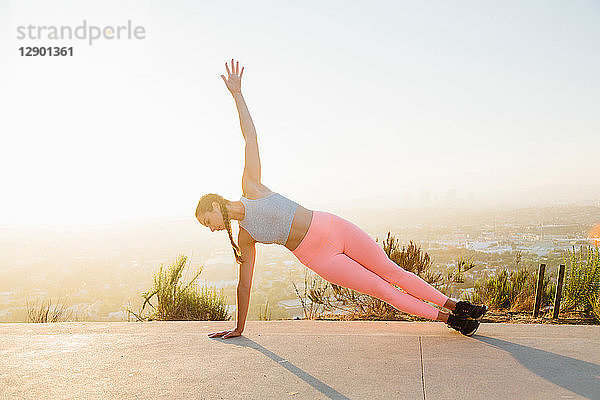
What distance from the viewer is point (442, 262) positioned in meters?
5.32

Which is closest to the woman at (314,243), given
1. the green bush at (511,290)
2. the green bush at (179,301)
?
the green bush at (179,301)

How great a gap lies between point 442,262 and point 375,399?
11.2 ft

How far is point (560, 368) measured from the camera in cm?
249

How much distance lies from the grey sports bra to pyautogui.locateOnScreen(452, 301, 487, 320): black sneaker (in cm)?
119

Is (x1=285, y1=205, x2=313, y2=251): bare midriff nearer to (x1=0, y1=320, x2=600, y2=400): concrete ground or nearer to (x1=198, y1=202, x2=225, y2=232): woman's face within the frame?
(x1=198, y1=202, x2=225, y2=232): woman's face

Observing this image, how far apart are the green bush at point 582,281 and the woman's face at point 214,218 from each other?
3135 millimetres

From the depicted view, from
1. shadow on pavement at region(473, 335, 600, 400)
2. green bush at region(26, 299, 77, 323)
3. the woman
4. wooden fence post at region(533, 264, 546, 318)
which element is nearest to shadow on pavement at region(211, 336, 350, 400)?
the woman

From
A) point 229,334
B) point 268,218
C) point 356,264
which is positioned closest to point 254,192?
point 268,218

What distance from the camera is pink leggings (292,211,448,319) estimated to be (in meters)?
3.02

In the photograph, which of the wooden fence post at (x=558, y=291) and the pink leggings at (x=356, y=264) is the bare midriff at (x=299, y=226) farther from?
the wooden fence post at (x=558, y=291)

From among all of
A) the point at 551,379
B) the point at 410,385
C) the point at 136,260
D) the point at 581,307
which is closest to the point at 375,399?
the point at 410,385

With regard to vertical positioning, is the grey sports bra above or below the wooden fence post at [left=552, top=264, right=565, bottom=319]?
above

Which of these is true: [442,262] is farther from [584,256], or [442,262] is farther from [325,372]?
[325,372]

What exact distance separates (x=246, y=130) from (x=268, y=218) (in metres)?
0.59
